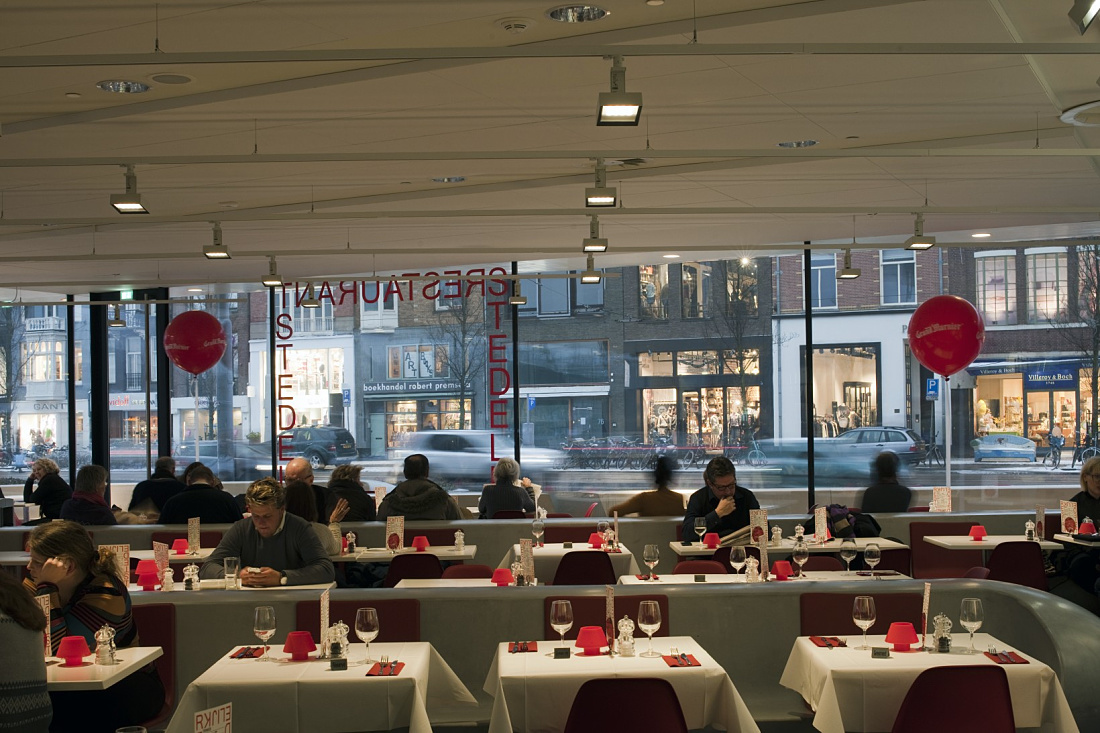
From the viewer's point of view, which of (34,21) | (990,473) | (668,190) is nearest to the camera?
(34,21)

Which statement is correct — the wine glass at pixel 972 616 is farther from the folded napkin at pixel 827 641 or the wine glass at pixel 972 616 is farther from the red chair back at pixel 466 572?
the red chair back at pixel 466 572

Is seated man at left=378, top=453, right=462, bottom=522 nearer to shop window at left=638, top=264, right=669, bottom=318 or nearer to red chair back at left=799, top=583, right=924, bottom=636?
red chair back at left=799, top=583, right=924, bottom=636

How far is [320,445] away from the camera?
15.5m

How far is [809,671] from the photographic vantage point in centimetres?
473

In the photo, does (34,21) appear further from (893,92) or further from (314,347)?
(314,347)

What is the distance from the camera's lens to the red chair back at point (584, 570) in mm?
7449

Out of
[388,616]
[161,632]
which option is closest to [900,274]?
[388,616]

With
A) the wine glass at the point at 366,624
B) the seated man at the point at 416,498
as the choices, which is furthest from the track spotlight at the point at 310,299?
the wine glass at the point at 366,624

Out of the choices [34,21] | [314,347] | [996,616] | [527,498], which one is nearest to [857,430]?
[527,498]

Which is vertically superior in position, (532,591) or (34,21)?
(34,21)

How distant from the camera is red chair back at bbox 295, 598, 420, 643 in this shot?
5.59 meters

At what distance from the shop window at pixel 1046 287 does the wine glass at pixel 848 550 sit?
607cm

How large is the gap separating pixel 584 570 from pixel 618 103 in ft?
11.5

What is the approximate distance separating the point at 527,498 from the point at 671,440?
334 centimetres
